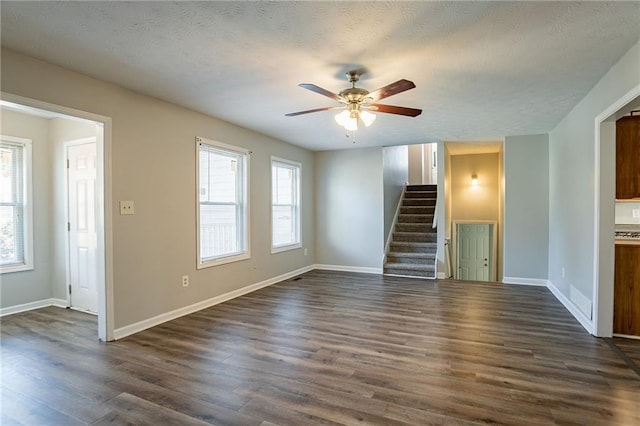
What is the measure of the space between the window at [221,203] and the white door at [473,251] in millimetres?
5363

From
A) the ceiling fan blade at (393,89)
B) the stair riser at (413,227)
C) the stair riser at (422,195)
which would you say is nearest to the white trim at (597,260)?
the ceiling fan blade at (393,89)

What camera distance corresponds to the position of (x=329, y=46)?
2469mm

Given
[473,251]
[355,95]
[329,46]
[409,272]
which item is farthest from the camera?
[473,251]

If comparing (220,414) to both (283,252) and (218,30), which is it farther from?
(283,252)

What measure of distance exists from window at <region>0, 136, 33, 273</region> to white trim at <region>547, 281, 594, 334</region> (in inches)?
254

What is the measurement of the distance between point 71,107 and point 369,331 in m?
3.45

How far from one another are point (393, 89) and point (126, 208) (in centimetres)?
277

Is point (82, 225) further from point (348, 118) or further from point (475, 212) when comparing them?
point (475, 212)

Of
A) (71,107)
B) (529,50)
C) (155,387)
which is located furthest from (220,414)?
(529,50)

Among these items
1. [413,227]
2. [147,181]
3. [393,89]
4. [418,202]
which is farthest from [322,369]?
[418,202]

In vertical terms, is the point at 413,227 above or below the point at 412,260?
above

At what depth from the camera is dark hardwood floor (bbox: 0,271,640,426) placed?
2.09 metres

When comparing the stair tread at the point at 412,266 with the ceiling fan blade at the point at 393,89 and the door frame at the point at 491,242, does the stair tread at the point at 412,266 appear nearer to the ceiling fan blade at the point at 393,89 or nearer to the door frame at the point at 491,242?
the door frame at the point at 491,242

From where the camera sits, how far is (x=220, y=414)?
208 cm
